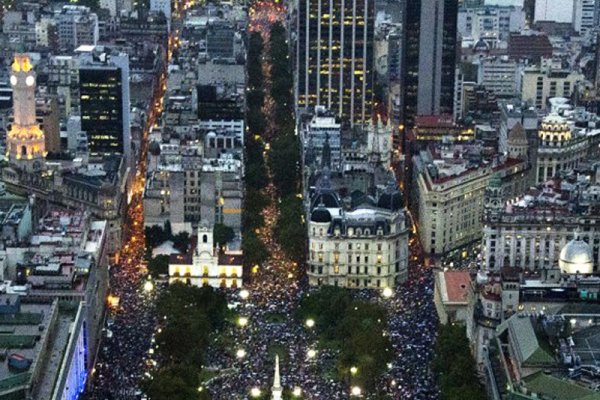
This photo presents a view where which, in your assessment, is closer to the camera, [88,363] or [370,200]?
[88,363]

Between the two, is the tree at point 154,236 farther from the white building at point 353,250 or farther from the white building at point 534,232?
the white building at point 534,232

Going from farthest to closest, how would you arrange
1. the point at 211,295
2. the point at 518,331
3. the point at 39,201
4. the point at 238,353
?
1. the point at 39,201
2. the point at 211,295
3. the point at 238,353
4. the point at 518,331

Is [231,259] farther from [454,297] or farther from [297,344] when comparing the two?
[454,297]

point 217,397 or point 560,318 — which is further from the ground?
point 560,318

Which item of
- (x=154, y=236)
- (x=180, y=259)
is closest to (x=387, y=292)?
(x=180, y=259)

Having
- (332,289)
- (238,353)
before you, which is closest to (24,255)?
(238,353)

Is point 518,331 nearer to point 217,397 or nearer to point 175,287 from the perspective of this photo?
point 217,397

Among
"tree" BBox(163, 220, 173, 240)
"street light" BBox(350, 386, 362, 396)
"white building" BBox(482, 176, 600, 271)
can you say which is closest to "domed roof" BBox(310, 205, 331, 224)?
"white building" BBox(482, 176, 600, 271)

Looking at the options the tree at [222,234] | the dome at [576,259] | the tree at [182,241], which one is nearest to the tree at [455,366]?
the dome at [576,259]
